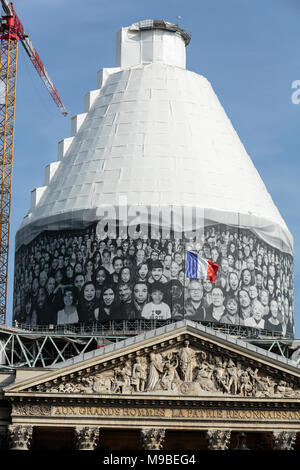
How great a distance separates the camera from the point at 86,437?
8775cm

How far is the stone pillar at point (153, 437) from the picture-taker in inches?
3462

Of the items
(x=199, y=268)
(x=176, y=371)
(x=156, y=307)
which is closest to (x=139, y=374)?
(x=176, y=371)

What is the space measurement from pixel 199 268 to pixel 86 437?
2306cm

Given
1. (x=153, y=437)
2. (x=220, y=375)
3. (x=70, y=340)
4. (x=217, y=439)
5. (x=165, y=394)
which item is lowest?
(x=217, y=439)

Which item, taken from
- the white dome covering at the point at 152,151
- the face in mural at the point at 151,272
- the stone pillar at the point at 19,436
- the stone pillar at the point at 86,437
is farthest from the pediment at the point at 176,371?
the white dome covering at the point at 152,151

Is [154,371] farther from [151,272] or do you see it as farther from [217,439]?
[151,272]

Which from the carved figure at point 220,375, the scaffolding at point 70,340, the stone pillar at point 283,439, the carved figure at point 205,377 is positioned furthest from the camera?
the scaffolding at point 70,340

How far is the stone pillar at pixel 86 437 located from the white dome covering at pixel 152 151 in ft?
105

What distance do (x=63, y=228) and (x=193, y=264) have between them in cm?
1634

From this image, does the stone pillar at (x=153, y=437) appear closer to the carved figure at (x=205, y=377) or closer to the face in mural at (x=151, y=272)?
the carved figure at (x=205, y=377)

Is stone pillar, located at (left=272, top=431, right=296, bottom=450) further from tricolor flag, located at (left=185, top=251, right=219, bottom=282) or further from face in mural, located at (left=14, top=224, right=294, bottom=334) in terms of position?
face in mural, located at (left=14, top=224, right=294, bottom=334)

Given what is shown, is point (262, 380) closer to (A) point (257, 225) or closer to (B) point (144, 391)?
(B) point (144, 391)

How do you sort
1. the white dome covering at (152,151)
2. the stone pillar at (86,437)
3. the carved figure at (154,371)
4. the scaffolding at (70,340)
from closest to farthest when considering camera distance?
the stone pillar at (86,437) < the carved figure at (154,371) < the scaffolding at (70,340) < the white dome covering at (152,151)

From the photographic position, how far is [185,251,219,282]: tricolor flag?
10569 centimetres
